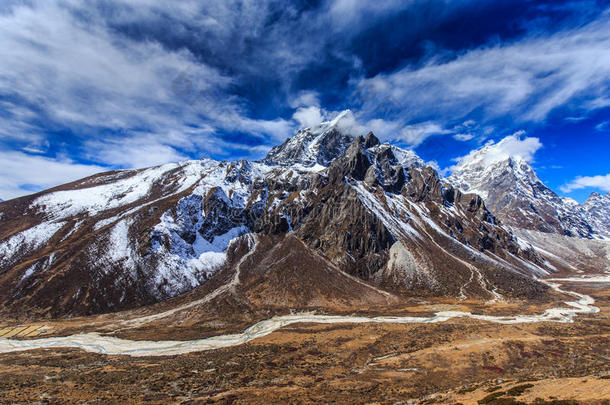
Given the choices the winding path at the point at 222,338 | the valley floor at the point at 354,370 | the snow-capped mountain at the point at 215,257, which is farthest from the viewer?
the snow-capped mountain at the point at 215,257

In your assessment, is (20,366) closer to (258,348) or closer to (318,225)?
(258,348)

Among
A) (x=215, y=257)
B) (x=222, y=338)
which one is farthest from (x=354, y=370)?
(x=215, y=257)

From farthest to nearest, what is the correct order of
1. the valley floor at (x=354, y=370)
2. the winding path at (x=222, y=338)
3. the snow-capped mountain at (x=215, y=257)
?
1. the snow-capped mountain at (x=215, y=257)
2. the winding path at (x=222, y=338)
3. the valley floor at (x=354, y=370)

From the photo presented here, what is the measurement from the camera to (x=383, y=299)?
134625 millimetres

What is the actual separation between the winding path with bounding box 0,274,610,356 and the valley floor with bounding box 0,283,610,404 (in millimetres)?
6196

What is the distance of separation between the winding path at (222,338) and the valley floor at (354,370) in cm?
620

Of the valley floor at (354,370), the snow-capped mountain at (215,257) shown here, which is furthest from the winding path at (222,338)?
the snow-capped mountain at (215,257)

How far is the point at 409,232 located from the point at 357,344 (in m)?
124

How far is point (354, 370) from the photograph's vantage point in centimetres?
6072

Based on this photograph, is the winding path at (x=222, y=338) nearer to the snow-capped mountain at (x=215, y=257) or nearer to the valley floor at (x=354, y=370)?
the valley floor at (x=354, y=370)

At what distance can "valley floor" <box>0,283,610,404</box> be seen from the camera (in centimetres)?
4581

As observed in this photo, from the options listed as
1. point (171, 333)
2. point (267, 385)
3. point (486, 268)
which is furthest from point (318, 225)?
point (267, 385)

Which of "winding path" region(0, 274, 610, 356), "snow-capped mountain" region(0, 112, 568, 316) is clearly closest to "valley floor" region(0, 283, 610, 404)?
"winding path" region(0, 274, 610, 356)

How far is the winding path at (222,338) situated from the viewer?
8069 cm
